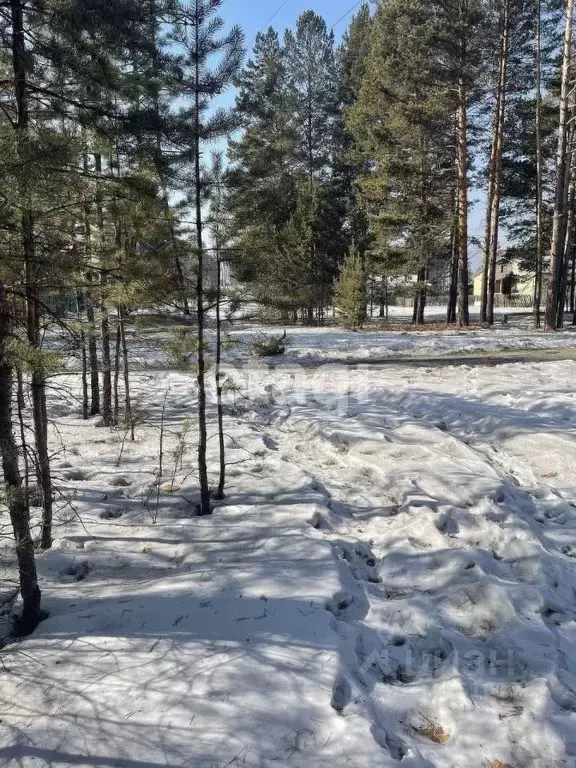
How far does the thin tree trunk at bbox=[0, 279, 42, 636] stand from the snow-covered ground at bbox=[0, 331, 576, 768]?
178 millimetres

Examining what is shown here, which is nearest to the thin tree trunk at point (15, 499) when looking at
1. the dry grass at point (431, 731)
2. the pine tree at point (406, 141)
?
the dry grass at point (431, 731)

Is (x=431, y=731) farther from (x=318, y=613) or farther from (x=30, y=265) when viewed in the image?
(x=30, y=265)

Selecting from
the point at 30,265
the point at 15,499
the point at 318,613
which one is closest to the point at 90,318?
the point at 30,265

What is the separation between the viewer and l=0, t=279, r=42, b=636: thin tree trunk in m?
3.28

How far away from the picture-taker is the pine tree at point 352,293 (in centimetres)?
1927

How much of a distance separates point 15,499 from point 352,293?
17759 millimetres

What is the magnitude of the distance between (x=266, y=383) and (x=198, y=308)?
6.44 m

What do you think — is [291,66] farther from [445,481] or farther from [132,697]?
[132,697]

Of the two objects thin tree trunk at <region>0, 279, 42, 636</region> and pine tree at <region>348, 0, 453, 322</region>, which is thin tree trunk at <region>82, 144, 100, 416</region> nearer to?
thin tree trunk at <region>0, 279, 42, 636</region>

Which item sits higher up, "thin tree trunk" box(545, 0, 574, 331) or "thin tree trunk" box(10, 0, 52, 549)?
"thin tree trunk" box(545, 0, 574, 331)

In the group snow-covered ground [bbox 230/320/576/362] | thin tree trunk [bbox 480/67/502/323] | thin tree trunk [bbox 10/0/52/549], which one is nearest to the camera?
thin tree trunk [bbox 10/0/52/549]

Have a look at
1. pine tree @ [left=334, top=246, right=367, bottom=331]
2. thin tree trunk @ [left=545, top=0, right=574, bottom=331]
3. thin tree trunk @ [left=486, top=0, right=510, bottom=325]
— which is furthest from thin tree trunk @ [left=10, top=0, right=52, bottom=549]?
thin tree trunk @ [left=486, top=0, right=510, bottom=325]

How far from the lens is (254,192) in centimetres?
561

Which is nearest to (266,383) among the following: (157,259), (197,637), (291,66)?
(157,259)
